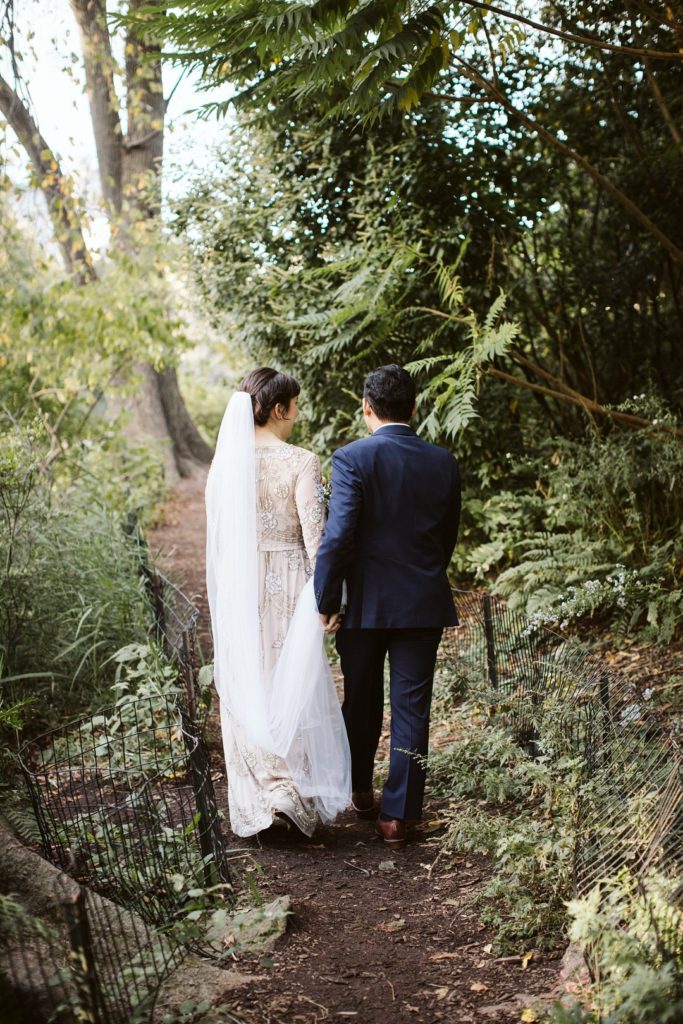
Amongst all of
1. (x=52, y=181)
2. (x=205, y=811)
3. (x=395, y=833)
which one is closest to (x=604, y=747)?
(x=395, y=833)

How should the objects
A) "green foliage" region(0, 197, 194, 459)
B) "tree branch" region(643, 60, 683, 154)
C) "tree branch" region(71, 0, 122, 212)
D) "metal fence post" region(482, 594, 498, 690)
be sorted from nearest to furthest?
"metal fence post" region(482, 594, 498, 690) → "tree branch" region(643, 60, 683, 154) → "green foliage" region(0, 197, 194, 459) → "tree branch" region(71, 0, 122, 212)

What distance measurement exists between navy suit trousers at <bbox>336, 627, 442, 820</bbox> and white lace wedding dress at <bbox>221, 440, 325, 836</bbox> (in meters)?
0.34

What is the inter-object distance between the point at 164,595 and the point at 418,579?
10.7 feet

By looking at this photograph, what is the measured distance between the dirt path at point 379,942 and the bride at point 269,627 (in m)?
0.25

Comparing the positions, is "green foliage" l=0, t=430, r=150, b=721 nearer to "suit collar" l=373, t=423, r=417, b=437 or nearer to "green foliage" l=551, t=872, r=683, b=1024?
"suit collar" l=373, t=423, r=417, b=437

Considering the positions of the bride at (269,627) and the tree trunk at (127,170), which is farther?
the tree trunk at (127,170)

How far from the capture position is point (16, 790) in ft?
15.1

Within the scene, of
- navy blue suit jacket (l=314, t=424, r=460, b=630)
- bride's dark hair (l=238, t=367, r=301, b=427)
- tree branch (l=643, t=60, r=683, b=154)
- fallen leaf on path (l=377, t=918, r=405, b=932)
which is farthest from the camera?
tree branch (l=643, t=60, r=683, b=154)

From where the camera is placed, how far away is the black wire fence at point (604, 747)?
2863 mm

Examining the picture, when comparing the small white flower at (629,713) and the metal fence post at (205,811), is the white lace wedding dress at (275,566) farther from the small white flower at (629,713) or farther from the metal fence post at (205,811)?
the small white flower at (629,713)

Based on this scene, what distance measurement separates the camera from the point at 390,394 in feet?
14.1

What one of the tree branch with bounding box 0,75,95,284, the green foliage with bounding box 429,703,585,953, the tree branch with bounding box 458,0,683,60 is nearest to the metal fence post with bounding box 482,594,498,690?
the green foliage with bounding box 429,703,585,953

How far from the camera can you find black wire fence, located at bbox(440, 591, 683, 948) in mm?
2863

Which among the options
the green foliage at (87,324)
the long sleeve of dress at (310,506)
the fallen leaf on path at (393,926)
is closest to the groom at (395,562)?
the long sleeve of dress at (310,506)
